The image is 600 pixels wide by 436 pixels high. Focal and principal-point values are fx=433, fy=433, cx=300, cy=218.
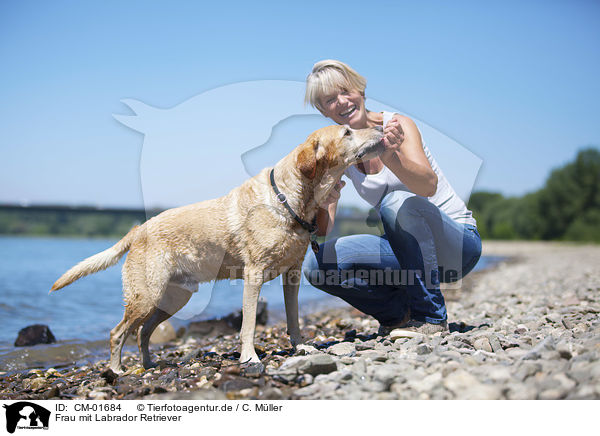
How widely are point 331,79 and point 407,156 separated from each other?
1.20 meters

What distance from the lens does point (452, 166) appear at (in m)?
5.16

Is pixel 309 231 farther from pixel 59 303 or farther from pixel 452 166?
pixel 59 303

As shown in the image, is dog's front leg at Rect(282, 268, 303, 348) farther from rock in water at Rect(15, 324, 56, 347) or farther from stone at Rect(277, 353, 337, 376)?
rock in water at Rect(15, 324, 56, 347)

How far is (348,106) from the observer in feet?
15.9

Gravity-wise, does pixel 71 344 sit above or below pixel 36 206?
below

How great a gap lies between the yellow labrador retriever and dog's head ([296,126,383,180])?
0.03 ft

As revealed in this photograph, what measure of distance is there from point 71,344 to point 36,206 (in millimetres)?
40925

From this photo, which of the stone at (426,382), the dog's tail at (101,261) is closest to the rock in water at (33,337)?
the dog's tail at (101,261)

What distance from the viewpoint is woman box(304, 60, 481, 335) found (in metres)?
4.65

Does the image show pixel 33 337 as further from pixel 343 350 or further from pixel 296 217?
pixel 343 350

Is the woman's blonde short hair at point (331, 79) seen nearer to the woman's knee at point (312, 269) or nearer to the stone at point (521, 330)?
the woman's knee at point (312, 269)

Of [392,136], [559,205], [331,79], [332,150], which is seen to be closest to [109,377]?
[332,150]
